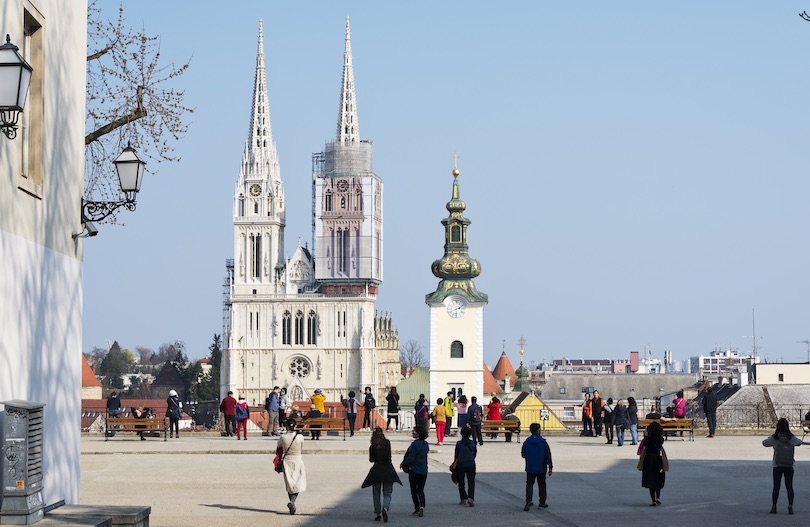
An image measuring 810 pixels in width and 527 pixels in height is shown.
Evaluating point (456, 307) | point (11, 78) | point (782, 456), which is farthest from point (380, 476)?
point (456, 307)

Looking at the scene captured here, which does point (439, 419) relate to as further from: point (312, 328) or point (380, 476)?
point (312, 328)

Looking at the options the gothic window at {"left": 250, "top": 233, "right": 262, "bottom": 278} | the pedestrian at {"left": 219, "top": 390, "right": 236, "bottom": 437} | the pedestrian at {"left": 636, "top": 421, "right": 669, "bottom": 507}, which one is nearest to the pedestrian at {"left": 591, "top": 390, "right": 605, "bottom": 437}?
the pedestrian at {"left": 219, "top": 390, "right": 236, "bottom": 437}

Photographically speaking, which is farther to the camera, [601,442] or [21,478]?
[601,442]

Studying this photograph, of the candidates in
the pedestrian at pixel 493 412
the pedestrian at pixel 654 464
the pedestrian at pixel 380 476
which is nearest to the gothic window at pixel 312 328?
the pedestrian at pixel 493 412

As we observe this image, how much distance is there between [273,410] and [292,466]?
1530cm

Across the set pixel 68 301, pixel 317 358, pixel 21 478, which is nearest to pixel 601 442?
pixel 68 301

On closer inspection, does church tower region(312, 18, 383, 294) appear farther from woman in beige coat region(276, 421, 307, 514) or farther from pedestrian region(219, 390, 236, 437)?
woman in beige coat region(276, 421, 307, 514)

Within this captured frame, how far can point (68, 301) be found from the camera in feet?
50.6

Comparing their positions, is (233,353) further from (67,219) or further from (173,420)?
(67,219)

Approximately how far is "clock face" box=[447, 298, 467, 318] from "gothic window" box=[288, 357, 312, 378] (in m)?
56.9

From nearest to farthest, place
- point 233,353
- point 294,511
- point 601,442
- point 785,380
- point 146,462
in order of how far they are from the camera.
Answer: point 294,511 → point 146,462 → point 601,442 → point 785,380 → point 233,353

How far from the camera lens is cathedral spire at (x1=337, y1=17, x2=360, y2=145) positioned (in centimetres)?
14562

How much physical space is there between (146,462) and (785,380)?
64.1 metres

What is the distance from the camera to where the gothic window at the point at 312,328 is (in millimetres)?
139000
